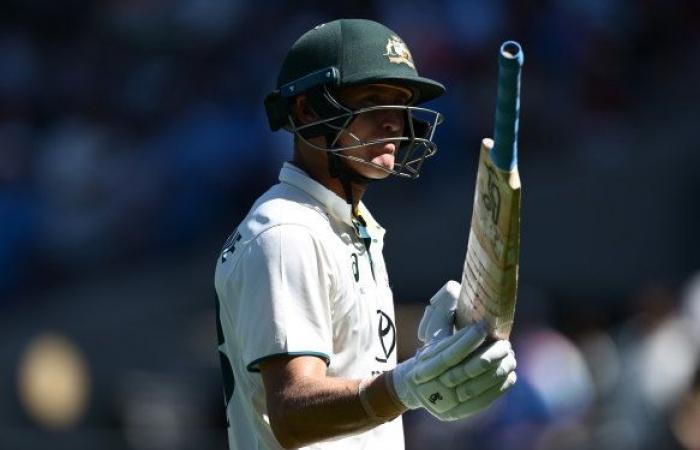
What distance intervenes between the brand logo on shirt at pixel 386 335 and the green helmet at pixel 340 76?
0.38m

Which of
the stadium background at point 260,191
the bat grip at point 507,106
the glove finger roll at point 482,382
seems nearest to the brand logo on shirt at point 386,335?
the glove finger roll at point 482,382

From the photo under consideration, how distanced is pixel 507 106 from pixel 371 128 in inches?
34.6

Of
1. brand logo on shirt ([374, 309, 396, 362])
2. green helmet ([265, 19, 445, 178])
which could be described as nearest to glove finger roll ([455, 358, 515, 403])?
brand logo on shirt ([374, 309, 396, 362])

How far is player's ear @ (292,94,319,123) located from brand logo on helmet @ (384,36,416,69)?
0.82 ft

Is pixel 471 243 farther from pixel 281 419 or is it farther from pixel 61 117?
pixel 61 117

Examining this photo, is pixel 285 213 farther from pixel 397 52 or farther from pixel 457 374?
pixel 457 374

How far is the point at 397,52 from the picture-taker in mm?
4395

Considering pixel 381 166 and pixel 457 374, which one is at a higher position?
pixel 381 166

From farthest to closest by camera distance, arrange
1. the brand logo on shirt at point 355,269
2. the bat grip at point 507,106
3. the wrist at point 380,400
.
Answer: the brand logo on shirt at point 355,269 → the wrist at point 380,400 → the bat grip at point 507,106

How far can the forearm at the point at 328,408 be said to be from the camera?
3.79m

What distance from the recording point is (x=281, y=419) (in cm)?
384

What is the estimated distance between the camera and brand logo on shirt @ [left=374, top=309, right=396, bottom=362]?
14.1 feet

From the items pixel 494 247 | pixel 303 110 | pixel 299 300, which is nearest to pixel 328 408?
pixel 299 300

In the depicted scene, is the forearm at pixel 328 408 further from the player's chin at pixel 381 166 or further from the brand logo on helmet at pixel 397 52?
the brand logo on helmet at pixel 397 52
